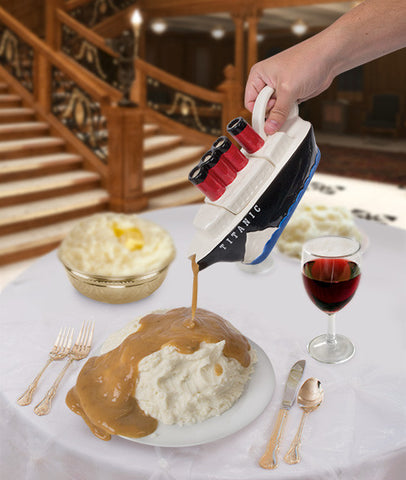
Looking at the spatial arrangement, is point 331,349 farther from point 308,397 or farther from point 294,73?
point 294,73

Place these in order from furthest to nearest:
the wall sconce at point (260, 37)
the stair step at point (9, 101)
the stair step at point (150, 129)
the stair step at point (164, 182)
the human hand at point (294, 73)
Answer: the wall sconce at point (260, 37) < the stair step at point (150, 129) < the stair step at point (9, 101) < the stair step at point (164, 182) < the human hand at point (294, 73)

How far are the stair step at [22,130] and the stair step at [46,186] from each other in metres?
0.83

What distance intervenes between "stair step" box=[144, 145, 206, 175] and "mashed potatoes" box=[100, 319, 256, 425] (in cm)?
631

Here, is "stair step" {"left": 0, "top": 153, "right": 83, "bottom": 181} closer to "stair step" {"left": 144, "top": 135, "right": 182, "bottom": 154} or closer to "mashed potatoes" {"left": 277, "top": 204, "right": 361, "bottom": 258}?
"stair step" {"left": 144, "top": 135, "right": 182, "bottom": 154}

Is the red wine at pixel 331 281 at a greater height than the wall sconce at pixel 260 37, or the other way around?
the red wine at pixel 331 281

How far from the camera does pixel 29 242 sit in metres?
5.29

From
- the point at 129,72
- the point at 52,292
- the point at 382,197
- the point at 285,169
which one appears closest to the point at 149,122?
the point at 129,72

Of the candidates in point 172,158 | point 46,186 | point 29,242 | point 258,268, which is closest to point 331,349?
point 258,268

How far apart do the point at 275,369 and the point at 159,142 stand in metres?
7.01

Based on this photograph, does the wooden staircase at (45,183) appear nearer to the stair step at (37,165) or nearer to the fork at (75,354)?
the stair step at (37,165)

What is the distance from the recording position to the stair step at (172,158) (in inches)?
293

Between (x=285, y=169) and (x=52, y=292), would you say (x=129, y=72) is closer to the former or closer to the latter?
(x=52, y=292)

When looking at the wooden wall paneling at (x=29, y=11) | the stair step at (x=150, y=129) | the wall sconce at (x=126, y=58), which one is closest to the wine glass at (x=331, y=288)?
the wall sconce at (x=126, y=58)

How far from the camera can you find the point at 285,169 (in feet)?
3.72
